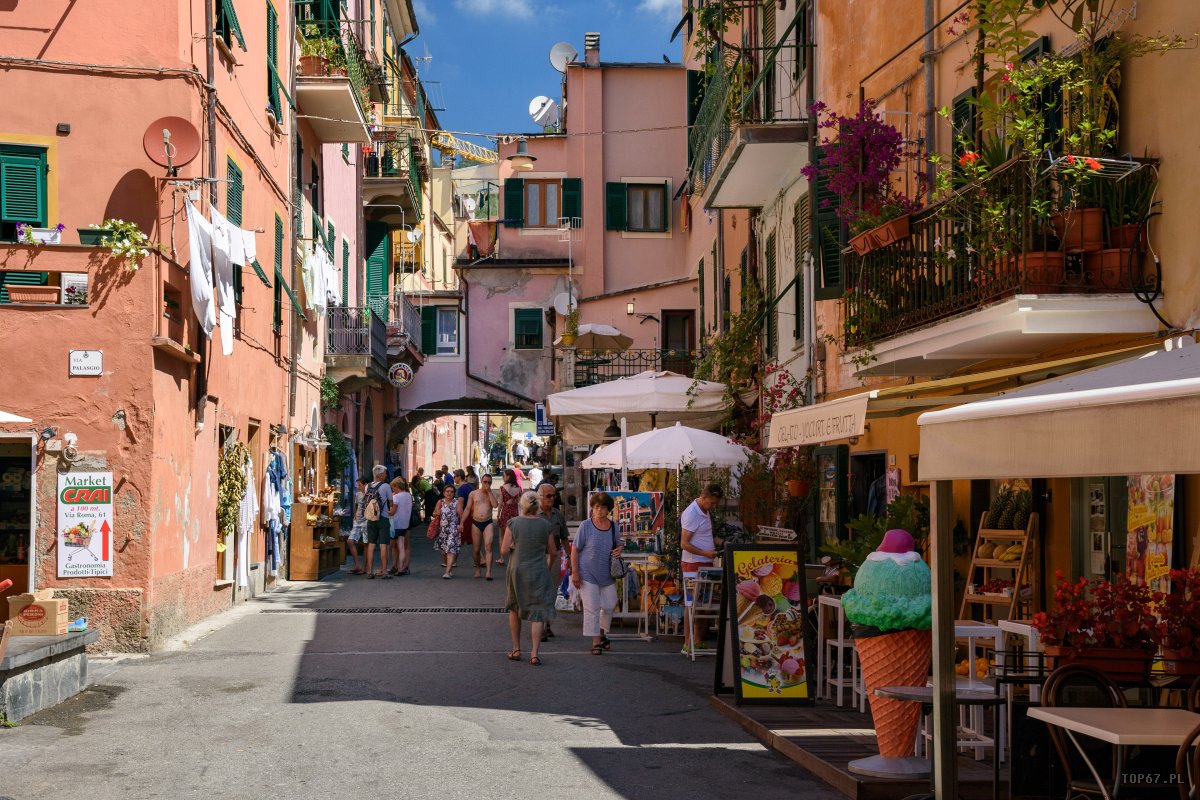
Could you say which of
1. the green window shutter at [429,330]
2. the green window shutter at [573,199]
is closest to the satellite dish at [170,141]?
the green window shutter at [573,199]

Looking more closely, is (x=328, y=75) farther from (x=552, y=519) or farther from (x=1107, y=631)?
(x=1107, y=631)

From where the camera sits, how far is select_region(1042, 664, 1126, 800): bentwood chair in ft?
20.9

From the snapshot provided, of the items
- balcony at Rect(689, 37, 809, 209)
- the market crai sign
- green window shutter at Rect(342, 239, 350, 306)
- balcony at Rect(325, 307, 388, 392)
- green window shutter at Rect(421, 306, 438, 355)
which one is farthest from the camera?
green window shutter at Rect(421, 306, 438, 355)

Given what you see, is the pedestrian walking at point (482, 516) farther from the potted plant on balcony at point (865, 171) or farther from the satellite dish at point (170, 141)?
the potted plant on balcony at point (865, 171)

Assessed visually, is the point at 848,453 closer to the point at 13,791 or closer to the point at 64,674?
the point at 64,674

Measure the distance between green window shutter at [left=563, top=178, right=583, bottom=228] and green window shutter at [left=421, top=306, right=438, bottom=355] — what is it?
252 inches

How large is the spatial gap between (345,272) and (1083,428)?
28499mm

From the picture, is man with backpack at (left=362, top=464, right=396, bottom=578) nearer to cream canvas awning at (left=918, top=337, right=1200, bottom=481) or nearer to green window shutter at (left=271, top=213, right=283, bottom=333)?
green window shutter at (left=271, top=213, right=283, bottom=333)

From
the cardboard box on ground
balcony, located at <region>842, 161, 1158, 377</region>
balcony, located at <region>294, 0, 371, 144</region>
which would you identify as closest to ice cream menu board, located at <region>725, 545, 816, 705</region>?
balcony, located at <region>842, 161, 1158, 377</region>

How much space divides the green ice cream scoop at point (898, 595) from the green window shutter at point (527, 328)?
114ft

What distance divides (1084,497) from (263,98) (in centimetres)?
1478

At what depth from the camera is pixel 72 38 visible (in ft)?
52.2

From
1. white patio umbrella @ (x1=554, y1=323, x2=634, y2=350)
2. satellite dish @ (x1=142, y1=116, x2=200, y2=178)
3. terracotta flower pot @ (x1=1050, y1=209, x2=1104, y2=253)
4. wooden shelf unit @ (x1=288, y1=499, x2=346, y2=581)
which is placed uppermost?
satellite dish @ (x1=142, y1=116, x2=200, y2=178)

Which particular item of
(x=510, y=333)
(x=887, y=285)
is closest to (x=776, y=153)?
(x=887, y=285)
